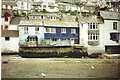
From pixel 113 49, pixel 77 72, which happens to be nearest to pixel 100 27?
pixel 113 49

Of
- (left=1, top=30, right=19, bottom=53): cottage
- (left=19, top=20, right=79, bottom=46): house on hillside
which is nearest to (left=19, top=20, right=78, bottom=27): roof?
(left=19, top=20, right=79, bottom=46): house on hillside

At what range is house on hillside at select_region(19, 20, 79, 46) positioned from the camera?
9727 millimetres

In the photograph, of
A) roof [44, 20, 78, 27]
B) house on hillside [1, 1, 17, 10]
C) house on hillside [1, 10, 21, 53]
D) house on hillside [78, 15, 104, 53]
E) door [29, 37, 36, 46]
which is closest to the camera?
house on hillside [1, 1, 17, 10]

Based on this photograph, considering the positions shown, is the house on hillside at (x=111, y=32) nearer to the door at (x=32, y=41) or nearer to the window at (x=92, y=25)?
the window at (x=92, y=25)

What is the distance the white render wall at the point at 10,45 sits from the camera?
9.46 metres

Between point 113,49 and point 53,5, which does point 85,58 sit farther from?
point 53,5

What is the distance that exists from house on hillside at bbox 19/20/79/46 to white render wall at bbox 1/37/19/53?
26 cm

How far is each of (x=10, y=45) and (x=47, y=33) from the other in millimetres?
1916

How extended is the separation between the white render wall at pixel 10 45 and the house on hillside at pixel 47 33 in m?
0.26

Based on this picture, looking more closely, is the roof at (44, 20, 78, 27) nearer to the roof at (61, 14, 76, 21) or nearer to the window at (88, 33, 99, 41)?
the roof at (61, 14, 76, 21)

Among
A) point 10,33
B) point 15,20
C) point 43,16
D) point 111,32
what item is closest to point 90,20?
point 111,32

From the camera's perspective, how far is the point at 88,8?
10.2 metres

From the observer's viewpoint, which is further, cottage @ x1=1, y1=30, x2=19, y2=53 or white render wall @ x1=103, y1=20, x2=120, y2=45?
white render wall @ x1=103, y1=20, x2=120, y2=45

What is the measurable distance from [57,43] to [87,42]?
1514mm
